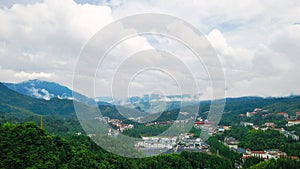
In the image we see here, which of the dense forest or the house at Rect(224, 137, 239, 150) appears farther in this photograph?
the house at Rect(224, 137, 239, 150)

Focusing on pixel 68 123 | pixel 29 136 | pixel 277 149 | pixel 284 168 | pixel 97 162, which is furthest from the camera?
pixel 68 123

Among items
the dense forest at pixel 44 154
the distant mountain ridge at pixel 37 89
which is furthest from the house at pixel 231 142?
the distant mountain ridge at pixel 37 89

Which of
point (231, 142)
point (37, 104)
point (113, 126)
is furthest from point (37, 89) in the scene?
point (113, 126)

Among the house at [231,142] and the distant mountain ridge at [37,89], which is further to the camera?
the distant mountain ridge at [37,89]

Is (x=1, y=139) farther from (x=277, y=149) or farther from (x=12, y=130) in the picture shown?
(x=277, y=149)

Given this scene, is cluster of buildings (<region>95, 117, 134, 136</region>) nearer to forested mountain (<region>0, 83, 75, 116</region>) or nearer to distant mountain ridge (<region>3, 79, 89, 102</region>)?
forested mountain (<region>0, 83, 75, 116</region>)

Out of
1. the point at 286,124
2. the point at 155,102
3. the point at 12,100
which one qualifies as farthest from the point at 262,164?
the point at 12,100

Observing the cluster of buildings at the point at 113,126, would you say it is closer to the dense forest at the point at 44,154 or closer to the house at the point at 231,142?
the dense forest at the point at 44,154

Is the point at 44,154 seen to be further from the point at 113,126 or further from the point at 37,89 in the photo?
the point at 37,89

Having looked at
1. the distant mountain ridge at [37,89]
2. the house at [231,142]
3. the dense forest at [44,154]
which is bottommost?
the house at [231,142]

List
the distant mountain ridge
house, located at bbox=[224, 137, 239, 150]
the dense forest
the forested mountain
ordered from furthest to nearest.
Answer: the distant mountain ridge → the forested mountain → house, located at bbox=[224, 137, 239, 150] → the dense forest

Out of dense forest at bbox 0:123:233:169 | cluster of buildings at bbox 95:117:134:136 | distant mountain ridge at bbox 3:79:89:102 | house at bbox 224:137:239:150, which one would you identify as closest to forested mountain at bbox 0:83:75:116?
cluster of buildings at bbox 95:117:134:136
